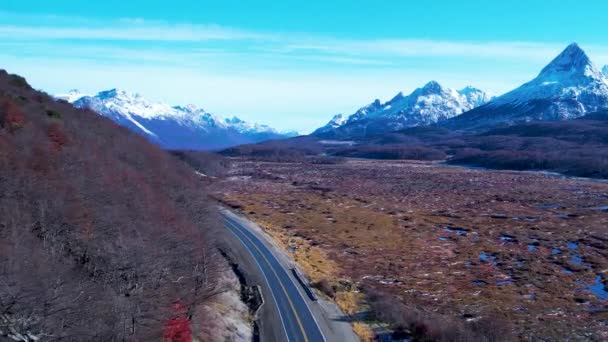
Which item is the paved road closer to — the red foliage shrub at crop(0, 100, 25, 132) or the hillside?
the hillside

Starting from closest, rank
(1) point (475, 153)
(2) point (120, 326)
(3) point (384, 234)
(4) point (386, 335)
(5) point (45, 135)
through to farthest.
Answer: (2) point (120, 326)
(4) point (386, 335)
(5) point (45, 135)
(3) point (384, 234)
(1) point (475, 153)

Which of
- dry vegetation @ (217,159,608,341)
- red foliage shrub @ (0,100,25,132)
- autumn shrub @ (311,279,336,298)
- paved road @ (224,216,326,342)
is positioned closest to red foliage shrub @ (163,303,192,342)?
paved road @ (224,216,326,342)

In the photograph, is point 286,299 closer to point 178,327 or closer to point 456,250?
point 178,327

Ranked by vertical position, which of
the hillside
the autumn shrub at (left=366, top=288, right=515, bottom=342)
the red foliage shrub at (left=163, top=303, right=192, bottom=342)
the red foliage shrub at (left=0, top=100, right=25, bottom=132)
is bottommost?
the autumn shrub at (left=366, top=288, right=515, bottom=342)

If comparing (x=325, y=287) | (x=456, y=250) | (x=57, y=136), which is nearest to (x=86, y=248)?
(x=57, y=136)

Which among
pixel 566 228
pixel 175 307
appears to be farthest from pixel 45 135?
pixel 566 228

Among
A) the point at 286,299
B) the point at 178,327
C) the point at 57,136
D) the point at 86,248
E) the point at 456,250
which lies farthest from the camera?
the point at 456,250

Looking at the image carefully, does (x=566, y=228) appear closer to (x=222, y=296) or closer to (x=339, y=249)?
(x=339, y=249)
